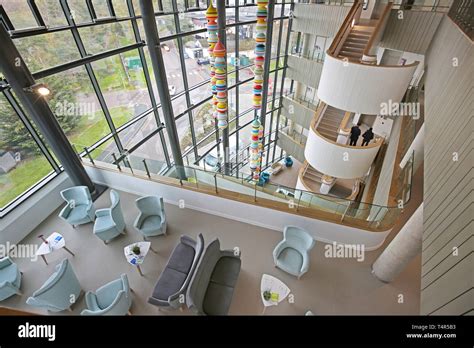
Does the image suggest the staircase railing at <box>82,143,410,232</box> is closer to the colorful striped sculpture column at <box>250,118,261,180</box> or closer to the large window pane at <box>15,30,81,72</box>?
the large window pane at <box>15,30,81,72</box>

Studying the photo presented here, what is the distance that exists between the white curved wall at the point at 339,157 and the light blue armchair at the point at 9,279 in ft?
25.8

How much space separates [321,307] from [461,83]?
3.68 m

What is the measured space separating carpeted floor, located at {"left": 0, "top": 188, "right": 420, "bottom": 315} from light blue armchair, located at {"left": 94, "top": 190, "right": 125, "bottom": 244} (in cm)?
25

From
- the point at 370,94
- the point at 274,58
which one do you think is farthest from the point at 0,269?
the point at 274,58

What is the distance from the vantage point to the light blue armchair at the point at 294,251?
13.8 ft

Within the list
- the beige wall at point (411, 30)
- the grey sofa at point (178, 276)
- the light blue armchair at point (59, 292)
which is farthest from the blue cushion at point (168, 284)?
the beige wall at point (411, 30)

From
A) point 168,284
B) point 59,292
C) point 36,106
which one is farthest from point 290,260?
point 36,106

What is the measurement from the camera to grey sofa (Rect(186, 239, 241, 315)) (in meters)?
3.48

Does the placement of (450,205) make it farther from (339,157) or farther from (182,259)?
(339,157)

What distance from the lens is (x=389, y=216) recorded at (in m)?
4.35

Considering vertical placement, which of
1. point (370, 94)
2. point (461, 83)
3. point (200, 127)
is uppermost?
point (461, 83)

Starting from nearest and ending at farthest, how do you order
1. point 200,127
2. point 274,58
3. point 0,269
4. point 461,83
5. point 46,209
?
point 461,83, point 0,269, point 46,209, point 200,127, point 274,58

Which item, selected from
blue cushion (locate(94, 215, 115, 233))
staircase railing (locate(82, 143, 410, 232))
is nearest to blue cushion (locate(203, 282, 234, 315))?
staircase railing (locate(82, 143, 410, 232))
